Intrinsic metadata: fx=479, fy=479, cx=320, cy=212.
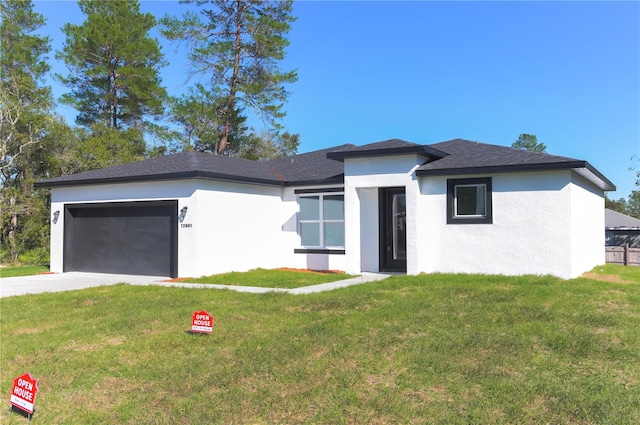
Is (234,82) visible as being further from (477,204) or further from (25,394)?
(25,394)

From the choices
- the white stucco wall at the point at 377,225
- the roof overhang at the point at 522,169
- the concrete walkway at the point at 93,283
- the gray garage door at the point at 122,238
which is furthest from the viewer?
the gray garage door at the point at 122,238

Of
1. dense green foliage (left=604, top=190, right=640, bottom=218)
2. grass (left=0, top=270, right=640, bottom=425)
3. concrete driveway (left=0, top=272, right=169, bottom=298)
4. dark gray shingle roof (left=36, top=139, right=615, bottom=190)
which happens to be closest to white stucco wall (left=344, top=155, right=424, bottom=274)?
dark gray shingle roof (left=36, top=139, right=615, bottom=190)

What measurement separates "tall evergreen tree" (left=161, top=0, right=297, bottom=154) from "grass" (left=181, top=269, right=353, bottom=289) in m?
14.5

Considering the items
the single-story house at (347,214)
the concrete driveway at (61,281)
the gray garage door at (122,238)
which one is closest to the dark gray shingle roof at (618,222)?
the single-story house at (347,214)

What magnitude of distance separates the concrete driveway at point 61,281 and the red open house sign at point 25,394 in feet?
23.5

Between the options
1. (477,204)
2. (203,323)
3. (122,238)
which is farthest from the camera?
(122,238)

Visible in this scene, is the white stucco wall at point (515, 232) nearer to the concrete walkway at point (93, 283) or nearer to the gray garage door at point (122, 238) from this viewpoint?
the concrete walkway at point (93, 283)

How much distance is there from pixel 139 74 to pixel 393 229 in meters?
19.4

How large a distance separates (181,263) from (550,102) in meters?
14.8

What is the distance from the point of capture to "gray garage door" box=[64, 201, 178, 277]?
13.7m

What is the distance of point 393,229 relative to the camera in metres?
13.6

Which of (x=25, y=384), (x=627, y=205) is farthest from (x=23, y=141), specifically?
(x=627, y=205)

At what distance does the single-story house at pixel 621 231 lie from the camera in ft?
97.0

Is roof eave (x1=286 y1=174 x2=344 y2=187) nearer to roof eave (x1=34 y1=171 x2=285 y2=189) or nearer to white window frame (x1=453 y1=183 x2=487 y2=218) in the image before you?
roof eave (x1=34 y1=171 x2=285 y2=189)
